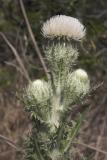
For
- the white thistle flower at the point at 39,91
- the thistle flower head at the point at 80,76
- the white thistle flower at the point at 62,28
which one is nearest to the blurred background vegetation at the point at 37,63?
the thistle flower head at the point at 80,76

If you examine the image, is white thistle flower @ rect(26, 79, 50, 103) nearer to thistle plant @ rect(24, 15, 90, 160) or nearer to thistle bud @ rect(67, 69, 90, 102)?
thistle plant @ rect(24, 15, 90, 160)

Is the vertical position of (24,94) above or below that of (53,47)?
below

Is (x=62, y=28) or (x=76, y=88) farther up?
(x=62, y=28)

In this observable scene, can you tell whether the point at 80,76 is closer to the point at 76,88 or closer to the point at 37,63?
the point at 76,88

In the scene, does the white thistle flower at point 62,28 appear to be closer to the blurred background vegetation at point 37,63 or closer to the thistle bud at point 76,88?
the thistle bud at point 76,88

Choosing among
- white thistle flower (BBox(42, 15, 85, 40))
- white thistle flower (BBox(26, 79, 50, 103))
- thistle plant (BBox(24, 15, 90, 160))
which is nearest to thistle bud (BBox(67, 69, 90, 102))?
thistle plant (BBox(24, 15, 90, 160))

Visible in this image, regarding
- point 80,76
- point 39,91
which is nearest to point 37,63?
point 80,76

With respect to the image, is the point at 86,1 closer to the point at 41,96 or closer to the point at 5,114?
the point at 5,114

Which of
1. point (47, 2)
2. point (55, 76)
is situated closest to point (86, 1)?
point (47, 2)
